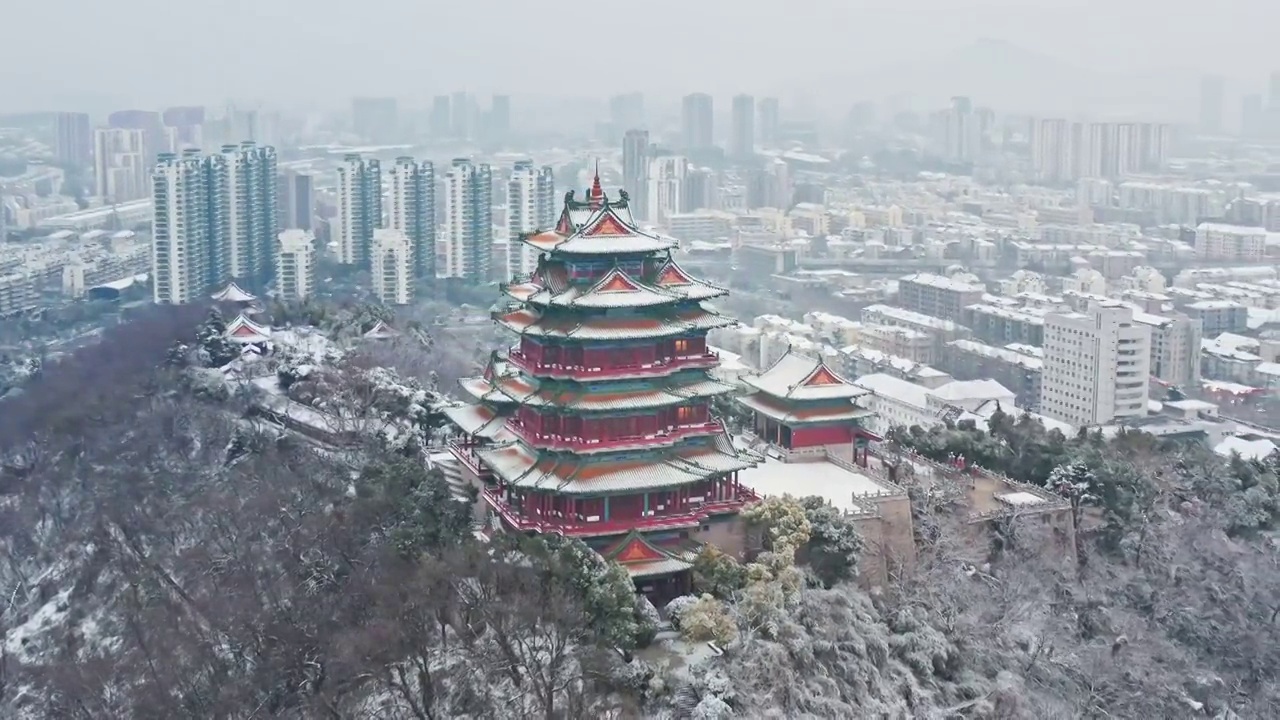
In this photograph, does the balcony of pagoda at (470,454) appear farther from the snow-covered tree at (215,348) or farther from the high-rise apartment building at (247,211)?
the high-rise apartment building at (247,211)

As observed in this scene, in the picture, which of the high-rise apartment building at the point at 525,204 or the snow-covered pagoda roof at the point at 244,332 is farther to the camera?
the high-rise apartment building at the point at 525,204

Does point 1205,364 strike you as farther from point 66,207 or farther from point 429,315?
point 66,207

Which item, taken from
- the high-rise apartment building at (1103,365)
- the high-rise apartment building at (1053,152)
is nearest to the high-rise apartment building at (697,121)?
the high-rise apartment building at (1053,152)

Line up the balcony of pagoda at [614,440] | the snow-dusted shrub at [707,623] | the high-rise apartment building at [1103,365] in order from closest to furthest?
→ the snow-dusted shrub at [707,623]
the balcony of pagoda at [614,440]
the high-rise apartment building at [1103,365]

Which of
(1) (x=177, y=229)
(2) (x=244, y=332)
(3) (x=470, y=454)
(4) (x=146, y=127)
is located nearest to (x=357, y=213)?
(1) (x=177, y=229)

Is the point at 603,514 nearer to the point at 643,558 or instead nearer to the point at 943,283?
the point at 643,558
